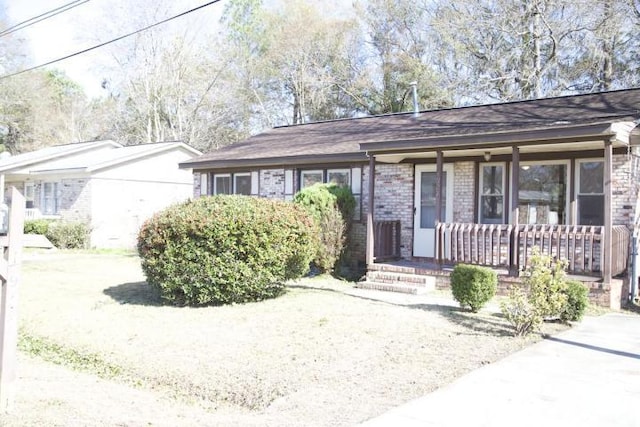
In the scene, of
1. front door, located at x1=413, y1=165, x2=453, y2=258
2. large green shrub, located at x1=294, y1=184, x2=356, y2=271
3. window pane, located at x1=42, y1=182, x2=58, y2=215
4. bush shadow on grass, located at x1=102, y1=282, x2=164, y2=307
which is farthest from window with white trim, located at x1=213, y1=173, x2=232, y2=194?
window pane, located at x1=42, y1=182, x2=58, y2=215

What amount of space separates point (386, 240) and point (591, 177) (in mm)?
4349

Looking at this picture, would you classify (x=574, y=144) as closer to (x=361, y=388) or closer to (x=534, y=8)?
(x=361, y=388)

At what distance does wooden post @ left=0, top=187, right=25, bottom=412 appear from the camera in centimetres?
455

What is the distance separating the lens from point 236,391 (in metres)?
5.38

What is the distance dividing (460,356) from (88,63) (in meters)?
32.0

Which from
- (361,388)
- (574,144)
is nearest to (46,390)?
(361,388)

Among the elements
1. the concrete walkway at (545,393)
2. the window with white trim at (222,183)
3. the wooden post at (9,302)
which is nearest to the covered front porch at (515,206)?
the concrete walkway at (545,393)

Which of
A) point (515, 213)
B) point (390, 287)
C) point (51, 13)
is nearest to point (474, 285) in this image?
point (515, 213)

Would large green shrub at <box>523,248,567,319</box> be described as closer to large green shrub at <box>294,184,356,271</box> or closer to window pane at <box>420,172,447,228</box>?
large green shrub at <box>294,184,356,271</box>

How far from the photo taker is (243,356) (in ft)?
21.1

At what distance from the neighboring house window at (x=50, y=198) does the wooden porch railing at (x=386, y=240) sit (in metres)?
16.0

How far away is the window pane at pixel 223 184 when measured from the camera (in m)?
16.8

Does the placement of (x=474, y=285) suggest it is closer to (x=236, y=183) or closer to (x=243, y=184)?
(x=243, y=184)

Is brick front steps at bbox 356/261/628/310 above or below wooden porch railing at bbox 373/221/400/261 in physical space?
below
